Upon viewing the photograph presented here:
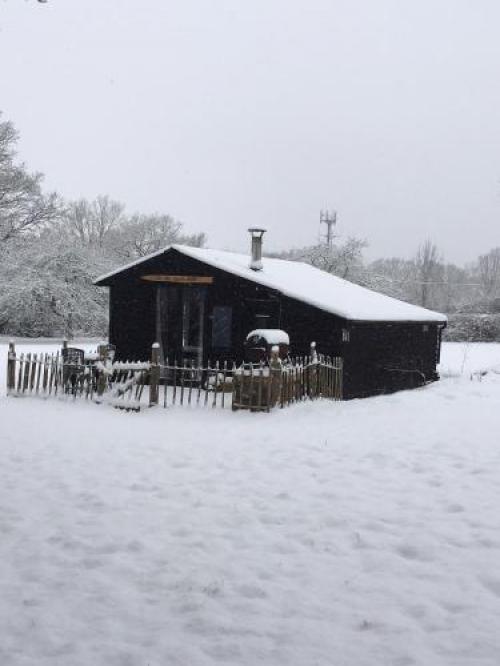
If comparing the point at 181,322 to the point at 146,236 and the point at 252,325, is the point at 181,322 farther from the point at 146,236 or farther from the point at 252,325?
the point at 146,236

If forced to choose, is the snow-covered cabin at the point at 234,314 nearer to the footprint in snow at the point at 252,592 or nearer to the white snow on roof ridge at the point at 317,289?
the white snow on roof ridge at the point at 317,289

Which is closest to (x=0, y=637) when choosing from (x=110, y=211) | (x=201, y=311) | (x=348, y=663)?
(x=348, y=663)

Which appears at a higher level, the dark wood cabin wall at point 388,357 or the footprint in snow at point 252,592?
the dark wood cabin wall at point 388,357

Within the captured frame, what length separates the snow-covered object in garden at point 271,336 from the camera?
1460cm

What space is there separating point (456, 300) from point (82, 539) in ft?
361

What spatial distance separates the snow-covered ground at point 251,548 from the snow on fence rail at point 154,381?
2701 millimetres

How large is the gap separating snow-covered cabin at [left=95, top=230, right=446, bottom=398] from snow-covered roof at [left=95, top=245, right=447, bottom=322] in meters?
0.04

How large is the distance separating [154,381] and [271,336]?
3137 mm

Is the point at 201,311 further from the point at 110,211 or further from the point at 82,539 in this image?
the point at 110,211

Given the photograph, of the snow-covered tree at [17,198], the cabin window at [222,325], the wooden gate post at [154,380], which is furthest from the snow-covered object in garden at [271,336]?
the snow-covered tree at [17,198]

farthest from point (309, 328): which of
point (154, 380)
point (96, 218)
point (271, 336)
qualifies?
point (96, 218)

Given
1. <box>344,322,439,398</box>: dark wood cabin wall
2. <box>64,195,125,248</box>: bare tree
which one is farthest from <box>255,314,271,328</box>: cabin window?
<box>64,195,125,248</box>: bare tree

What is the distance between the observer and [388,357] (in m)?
17.9

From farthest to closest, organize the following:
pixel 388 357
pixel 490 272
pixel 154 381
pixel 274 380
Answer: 1. pixel 490 272
2. pixel 388 357
3. pixel 154 381
4. pixel 274 380
